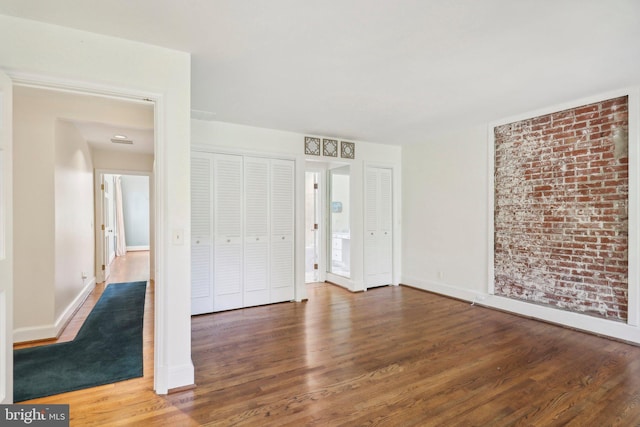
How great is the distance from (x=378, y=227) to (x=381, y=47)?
350 cm

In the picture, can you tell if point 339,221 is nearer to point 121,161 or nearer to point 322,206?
point 322,206

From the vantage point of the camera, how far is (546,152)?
3672 millimetres

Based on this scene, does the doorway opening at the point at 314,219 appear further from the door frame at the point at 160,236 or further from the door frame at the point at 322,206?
the door frame at the point at 160,236

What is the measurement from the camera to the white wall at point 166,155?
211 cm

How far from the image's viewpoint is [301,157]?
15.3ft

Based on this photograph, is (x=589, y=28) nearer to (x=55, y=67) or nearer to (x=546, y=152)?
(x=546, y=152)

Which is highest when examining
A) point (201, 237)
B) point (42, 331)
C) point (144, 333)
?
point (201, 237)

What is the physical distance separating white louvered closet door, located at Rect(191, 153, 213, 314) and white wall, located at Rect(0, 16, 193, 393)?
1.68 meters

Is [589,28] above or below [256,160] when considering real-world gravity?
above

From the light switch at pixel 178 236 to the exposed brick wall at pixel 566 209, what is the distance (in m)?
3.82

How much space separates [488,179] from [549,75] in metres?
1.68

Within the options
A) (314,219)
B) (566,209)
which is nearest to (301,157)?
(314,219)

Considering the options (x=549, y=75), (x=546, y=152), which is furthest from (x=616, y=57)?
(x=546, y=152)

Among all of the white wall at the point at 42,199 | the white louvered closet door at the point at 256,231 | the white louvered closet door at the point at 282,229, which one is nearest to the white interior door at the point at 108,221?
the white wall at the point at 42,199
